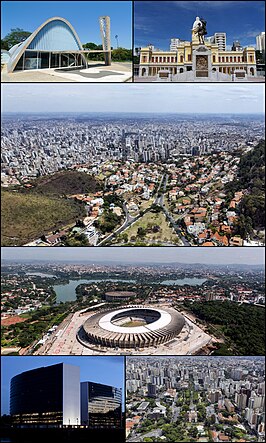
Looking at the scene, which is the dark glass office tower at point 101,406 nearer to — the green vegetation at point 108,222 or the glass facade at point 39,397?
the glass facade at point 39,397

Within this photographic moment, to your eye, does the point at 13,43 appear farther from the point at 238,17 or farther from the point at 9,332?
the point at 9,332

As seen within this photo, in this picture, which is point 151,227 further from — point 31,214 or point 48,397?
point 48,397

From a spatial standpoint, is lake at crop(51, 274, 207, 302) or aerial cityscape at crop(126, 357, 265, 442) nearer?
aerial cityscape at crop(126, 357, 265, 442)

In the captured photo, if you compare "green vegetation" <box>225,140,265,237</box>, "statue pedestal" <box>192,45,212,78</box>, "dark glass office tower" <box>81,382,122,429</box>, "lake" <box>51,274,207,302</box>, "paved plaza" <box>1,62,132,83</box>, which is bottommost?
"dark glass office tower" <box>81,382,122,429</box>

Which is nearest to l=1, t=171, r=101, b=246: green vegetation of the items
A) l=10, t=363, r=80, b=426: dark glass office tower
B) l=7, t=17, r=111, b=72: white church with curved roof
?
l=7, t=17, r=111, b=72: white church with curved roof

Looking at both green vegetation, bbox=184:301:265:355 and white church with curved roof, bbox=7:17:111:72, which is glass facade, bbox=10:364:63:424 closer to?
green vegetation, bbox=184:301:265:355

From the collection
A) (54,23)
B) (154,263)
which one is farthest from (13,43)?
(154,263)

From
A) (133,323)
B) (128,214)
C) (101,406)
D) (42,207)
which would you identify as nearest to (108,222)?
(128,214)

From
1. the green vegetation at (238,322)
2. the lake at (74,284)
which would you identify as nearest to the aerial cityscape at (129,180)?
the lake at (74,284)
